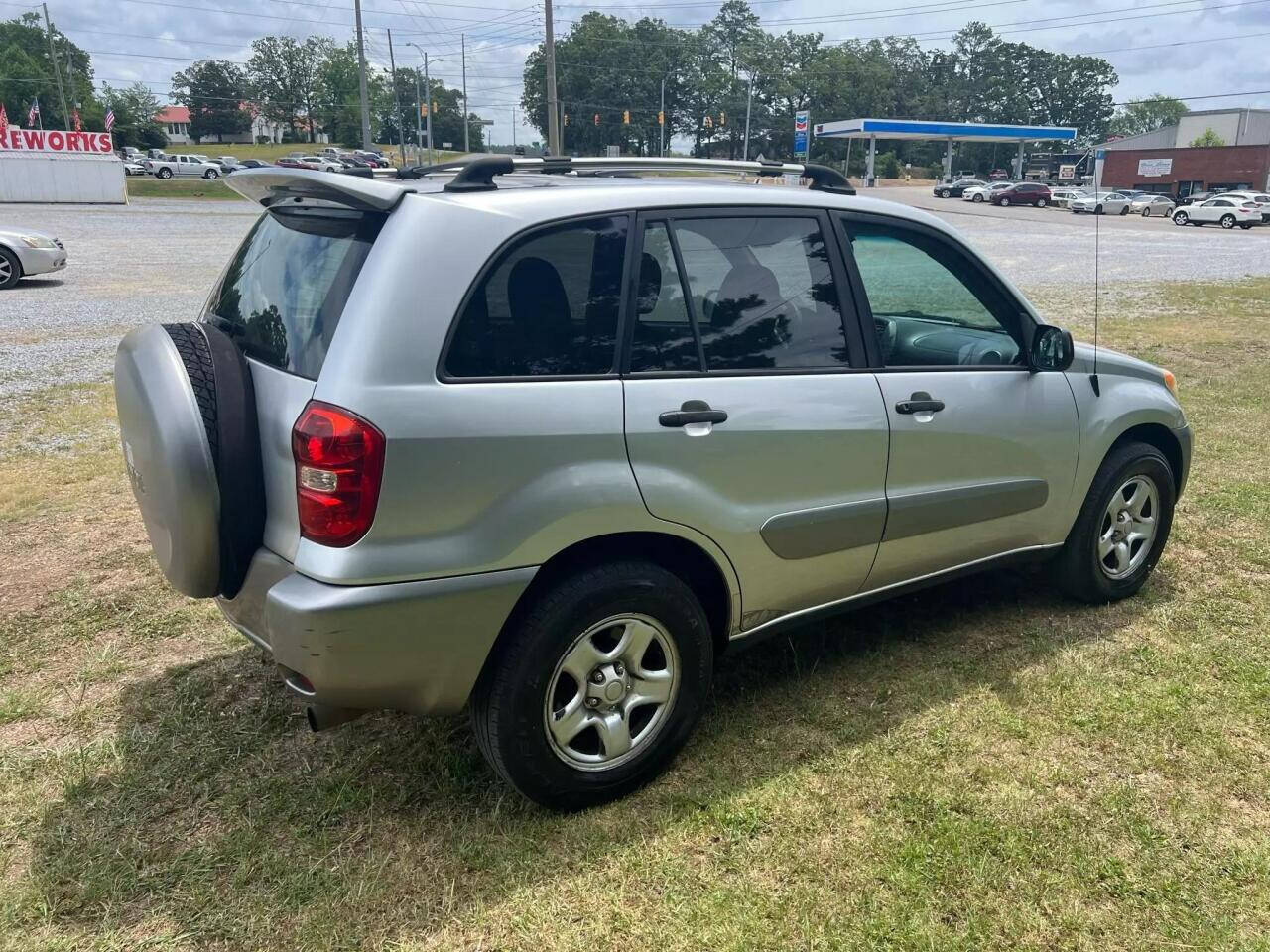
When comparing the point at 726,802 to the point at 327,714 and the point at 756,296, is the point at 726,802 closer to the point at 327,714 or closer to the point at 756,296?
the point at 327,714

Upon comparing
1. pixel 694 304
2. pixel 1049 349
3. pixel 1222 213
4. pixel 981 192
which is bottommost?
pixel 1222 213

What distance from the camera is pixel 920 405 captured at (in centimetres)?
341

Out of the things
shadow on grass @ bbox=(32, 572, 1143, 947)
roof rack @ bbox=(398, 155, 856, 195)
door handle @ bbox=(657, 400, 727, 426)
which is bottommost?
shadow on grass @ bbox=(32, 572, 1143, 947)

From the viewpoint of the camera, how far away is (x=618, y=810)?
2.96 metres

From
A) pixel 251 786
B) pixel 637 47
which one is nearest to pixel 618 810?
pixel 251 786

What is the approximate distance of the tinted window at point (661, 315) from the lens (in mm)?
2863

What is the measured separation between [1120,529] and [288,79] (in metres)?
132

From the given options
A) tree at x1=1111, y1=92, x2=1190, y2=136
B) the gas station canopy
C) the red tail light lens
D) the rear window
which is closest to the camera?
the red tail light lens

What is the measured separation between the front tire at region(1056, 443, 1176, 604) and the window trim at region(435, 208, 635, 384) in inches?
96.3

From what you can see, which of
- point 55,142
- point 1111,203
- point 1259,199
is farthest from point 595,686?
point 1111,203

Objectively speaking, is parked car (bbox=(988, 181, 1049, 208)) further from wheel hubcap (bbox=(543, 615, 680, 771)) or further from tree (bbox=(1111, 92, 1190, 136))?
tree (bbox=(1111, 92, 1190, 136))

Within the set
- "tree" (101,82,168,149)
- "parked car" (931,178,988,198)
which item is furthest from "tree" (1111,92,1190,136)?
"tree" (101,82,168,149)

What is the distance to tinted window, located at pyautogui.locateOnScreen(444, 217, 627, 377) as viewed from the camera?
2590 mm

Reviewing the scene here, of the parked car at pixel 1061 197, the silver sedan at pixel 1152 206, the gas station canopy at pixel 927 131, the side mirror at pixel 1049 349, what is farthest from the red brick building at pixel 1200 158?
the side mirror at pixel 1049 349
